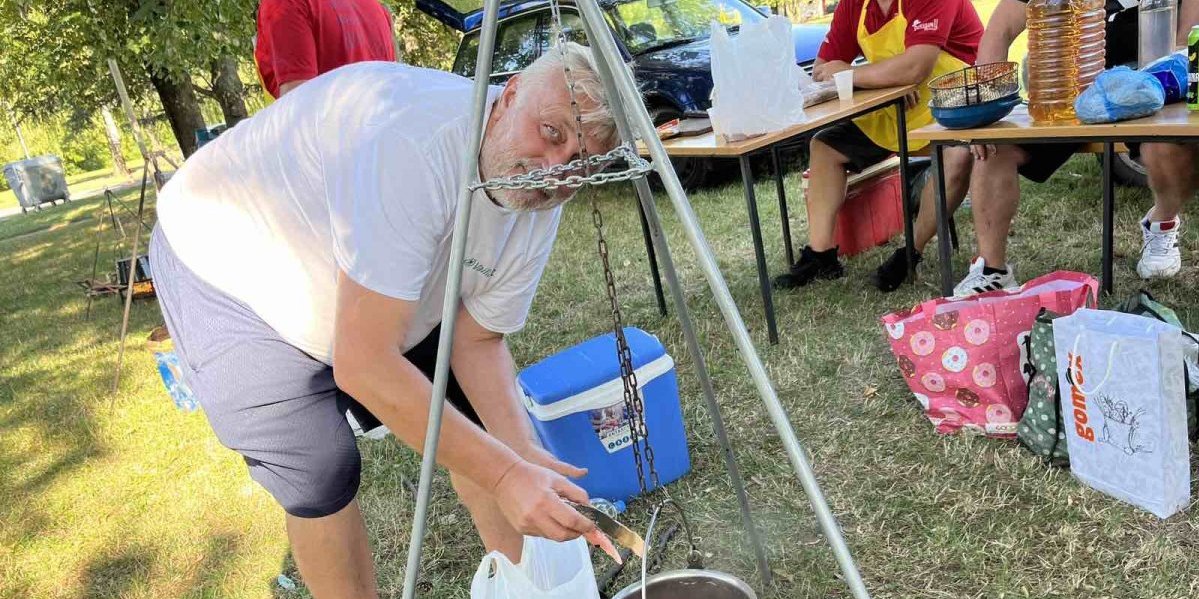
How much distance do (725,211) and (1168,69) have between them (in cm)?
324

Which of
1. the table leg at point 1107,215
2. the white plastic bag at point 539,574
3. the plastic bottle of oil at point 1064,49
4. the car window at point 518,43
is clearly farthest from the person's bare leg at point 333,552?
the car window at point 518,43

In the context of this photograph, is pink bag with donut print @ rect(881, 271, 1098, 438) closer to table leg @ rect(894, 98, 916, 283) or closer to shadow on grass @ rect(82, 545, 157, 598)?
table leg @ rect(894, 98, 916, 283)

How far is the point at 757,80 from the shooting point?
314cm

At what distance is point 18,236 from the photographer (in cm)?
1298

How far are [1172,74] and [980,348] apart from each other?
97 centimetres

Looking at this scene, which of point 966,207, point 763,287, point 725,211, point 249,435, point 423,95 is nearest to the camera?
point 423,95

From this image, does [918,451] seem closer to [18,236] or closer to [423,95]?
[423,95]

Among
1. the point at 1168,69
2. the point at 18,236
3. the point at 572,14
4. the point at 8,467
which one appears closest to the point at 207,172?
the point at 1168,69

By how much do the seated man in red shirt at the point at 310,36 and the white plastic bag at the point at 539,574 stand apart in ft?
6.66

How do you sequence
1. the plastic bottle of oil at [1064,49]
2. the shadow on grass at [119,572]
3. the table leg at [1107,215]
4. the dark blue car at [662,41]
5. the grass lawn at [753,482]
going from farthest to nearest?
the dark blue car at [662,41]
the table leg at [1107,215]
the shadow on grass at [119,572]
the plastic bottle of oil at [1064,49]
the grass lawn at [753,482]

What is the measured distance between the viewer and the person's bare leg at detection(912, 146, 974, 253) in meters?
3.59

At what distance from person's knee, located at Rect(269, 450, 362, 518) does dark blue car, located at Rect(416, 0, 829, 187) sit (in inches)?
160

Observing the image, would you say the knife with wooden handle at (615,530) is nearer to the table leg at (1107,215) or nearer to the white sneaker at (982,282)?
the white sneaker at (982,282)

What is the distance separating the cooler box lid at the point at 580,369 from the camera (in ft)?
7.67
